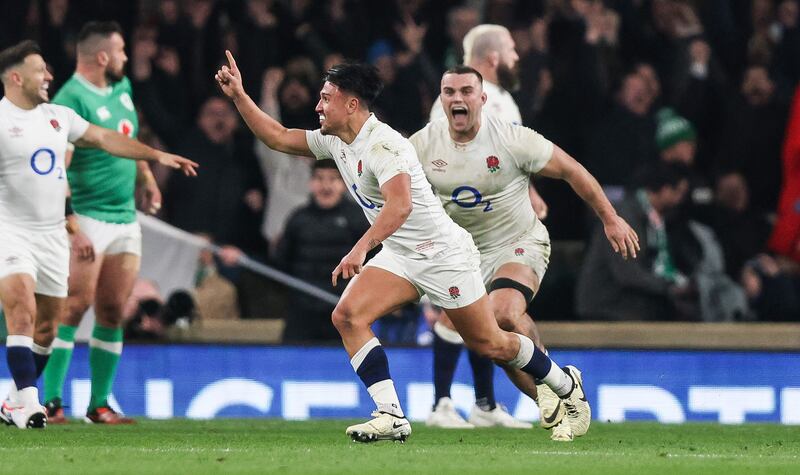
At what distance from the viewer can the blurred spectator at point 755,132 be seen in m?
15.4

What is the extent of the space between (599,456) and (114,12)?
877 centimetres

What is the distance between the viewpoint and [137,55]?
15367 mm

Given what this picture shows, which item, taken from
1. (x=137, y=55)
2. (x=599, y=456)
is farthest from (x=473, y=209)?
(x=137, y=55)

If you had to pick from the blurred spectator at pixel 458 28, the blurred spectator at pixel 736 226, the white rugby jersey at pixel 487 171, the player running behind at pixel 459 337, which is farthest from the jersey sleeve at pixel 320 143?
the blurred spectator at pixel 736 226

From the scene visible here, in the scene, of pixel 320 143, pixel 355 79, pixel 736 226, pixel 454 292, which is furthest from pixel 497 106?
pixel 736 226

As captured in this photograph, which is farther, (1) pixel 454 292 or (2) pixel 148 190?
(2) pixel 148 190

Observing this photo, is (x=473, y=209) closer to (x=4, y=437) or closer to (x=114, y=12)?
(x=4, y=437)

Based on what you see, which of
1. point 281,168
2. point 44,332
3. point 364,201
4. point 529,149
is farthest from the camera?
point 281,168

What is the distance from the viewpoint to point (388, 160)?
889 centimetres

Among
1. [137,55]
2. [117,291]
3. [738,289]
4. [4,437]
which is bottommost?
[4,437]

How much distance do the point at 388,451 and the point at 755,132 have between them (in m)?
7.75

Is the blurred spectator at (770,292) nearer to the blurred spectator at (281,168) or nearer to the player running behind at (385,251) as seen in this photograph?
the blurred spectator at (281,168)

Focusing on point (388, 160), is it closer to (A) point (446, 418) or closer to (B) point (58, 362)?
(A) point (446, 418)

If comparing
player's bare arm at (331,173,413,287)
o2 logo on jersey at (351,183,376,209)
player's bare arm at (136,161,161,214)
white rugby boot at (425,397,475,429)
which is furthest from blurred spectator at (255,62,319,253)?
player's bare arm at (331,173,413,287)
